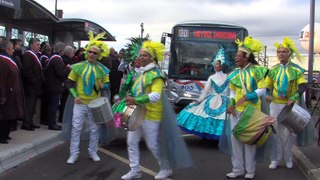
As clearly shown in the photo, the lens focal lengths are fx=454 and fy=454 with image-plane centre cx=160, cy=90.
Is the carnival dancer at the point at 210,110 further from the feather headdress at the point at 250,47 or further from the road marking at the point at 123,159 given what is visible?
the feather headdress at the point at 250,47

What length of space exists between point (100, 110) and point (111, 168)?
0.93 metres

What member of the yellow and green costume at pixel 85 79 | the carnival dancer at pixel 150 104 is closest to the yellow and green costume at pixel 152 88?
the carnival dancer at pixel 150 104

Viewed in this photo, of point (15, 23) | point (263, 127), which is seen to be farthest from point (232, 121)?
point (15, 23)

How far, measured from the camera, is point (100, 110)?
7.10 m

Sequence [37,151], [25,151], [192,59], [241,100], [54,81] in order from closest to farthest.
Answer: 1. [241,100]
2. [25,151]
3. [37,151]
4. [54,81]
5. [192,59]

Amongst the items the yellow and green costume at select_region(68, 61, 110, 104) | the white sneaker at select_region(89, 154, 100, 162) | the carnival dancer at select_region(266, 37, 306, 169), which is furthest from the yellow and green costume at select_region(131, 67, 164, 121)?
the carnival dancer at select_region(266, 37, 306, 169)

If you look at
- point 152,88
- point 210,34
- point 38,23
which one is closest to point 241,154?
point 152,88

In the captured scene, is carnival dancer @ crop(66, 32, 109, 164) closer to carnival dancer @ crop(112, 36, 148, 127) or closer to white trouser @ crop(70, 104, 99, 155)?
white trouser @ crop(70, 104, 99, 155)

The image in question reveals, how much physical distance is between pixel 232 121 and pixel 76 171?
97.3 inches

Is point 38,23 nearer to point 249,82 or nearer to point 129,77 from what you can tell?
point 129,77

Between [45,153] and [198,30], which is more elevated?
[198,30]

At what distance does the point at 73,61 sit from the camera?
437 inches

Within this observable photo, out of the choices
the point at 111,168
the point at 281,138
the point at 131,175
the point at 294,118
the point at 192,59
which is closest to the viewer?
the point at 131,175

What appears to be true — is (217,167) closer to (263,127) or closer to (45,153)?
(263,127)
